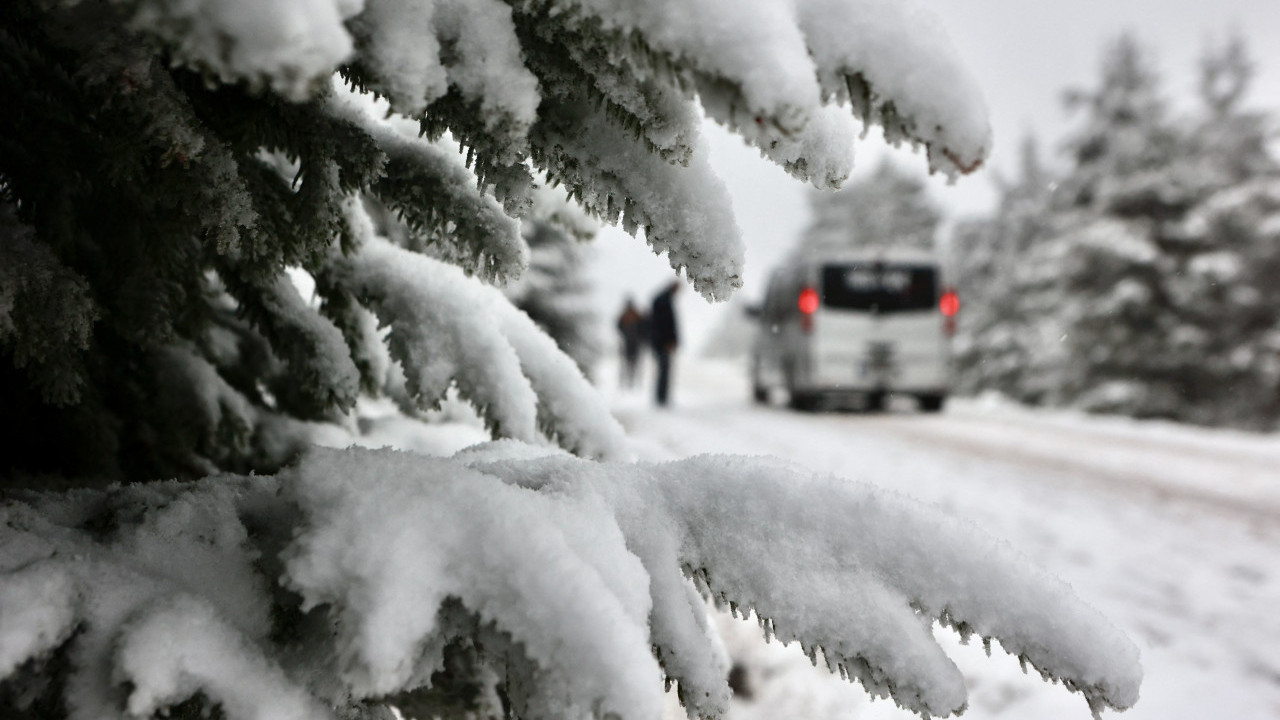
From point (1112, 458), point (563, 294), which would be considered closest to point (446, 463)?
point (1112, 458)

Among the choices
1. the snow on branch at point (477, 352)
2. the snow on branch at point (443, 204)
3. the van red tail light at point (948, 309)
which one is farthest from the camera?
the van red tail light at point (948, 309)

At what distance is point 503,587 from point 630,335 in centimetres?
1794

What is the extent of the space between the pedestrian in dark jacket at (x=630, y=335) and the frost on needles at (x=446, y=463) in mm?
17304

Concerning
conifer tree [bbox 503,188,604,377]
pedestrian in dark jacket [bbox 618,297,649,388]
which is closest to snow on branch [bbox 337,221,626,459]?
conifer tree [bbox 503,188,604,377]

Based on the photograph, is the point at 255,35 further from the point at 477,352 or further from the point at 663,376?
the point at 663,376

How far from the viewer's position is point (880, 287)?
39.0ft

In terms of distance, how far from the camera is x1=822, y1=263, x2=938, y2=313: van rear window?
11750 mm

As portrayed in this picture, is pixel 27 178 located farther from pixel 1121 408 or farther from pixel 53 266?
pixel 1121 408

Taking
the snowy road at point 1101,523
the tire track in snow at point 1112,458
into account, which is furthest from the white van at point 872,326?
the tire track in snow at point 1112,458

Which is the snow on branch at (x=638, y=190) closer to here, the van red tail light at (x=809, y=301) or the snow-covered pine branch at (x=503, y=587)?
the snow-covered pine branch at (x=503, y=587)

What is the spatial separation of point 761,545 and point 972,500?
Answer: 515cm

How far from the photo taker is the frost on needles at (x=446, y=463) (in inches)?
22.2

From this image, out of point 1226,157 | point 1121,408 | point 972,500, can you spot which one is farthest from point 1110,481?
point 1226,157

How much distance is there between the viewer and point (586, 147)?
75 centimetres
